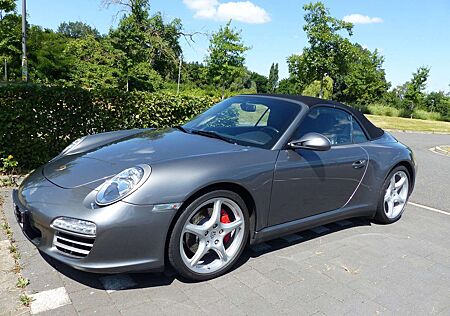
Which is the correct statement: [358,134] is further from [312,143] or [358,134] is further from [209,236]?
[209,236]

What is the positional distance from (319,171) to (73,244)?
6.91ft

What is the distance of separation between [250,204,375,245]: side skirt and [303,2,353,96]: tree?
24.7m

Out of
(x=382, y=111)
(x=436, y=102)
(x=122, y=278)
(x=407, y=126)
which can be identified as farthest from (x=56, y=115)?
(x=436, y=102)

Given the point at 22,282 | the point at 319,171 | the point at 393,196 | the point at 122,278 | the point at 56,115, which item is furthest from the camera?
the point at 56,115

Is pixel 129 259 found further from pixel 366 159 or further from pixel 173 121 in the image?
pixel 173 121

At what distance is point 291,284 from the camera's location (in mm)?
2781

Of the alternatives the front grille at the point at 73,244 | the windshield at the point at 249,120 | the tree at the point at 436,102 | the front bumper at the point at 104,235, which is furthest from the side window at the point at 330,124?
the tree at the point at 436,102

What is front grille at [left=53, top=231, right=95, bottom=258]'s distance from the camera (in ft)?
7.40

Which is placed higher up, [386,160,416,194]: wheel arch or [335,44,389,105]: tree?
[335,44,389,105]: tree

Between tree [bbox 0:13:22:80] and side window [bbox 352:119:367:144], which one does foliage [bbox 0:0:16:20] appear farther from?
side window [bbox 352:119:367:144]

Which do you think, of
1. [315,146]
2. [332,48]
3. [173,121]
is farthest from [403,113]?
[315,146]

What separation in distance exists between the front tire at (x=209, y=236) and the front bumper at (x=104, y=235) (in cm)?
13

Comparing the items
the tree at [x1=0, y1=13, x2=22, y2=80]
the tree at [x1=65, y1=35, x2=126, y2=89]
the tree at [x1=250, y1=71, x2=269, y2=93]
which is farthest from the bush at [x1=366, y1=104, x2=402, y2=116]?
the tree at [x1=250, y1=71, x2=269, y2=93]

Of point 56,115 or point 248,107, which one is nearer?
point 248,107
